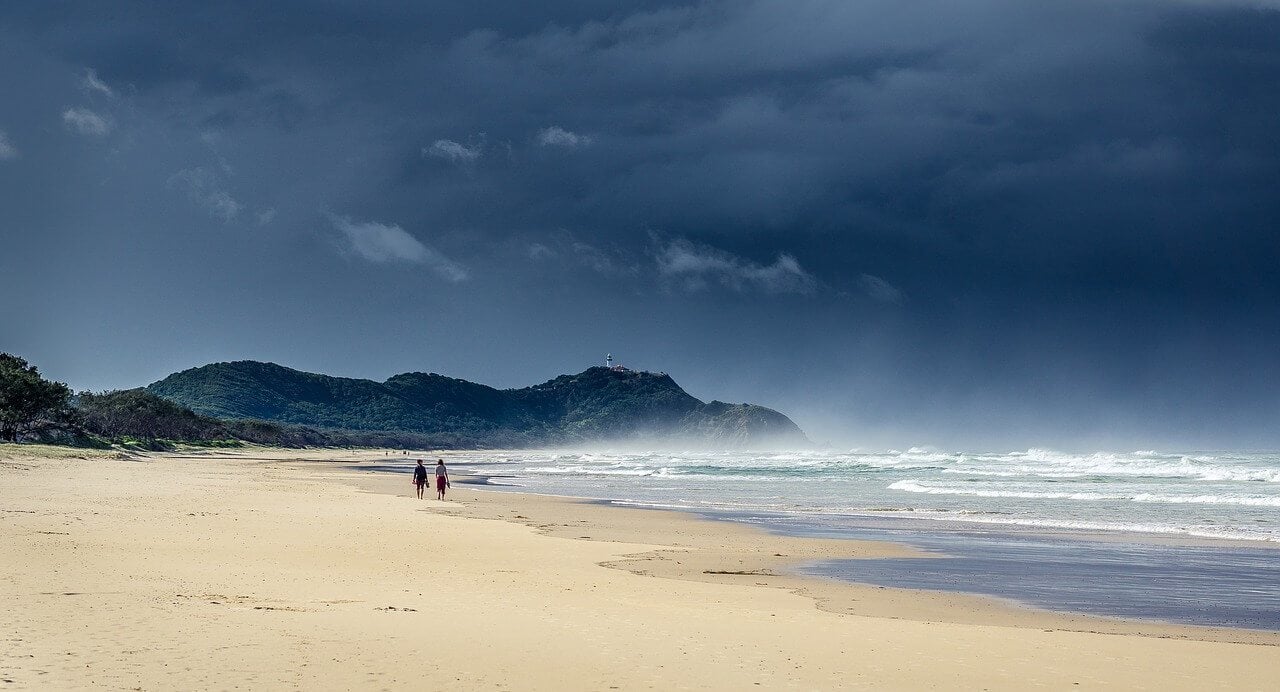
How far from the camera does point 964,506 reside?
109ft

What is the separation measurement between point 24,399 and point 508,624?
7226 centimetres

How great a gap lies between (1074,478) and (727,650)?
161 feet

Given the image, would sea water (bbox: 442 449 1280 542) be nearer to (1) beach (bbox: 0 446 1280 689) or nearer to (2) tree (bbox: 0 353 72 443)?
(1) beach (bbox: 0 446 1280 689)

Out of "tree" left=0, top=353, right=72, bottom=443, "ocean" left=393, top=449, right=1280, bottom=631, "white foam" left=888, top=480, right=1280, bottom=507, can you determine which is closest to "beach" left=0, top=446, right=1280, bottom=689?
"ocean" left=393, top=449, right=1280, bottom=631

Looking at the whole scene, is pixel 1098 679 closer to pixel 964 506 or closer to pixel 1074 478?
pixel 964 506

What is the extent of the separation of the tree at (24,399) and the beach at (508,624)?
57003 mm

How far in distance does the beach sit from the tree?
187ft

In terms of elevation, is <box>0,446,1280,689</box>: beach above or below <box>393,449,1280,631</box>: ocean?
above

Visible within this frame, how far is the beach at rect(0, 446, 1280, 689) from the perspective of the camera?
7.93 m

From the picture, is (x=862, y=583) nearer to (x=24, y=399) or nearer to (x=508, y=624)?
(x=508, y=624)

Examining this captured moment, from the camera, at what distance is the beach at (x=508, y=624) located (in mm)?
7934

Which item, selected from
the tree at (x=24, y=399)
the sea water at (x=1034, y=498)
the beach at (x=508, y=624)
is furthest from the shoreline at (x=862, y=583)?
the tree at (x=24, y=399)

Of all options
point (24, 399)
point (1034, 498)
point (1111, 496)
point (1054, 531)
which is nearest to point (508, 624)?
point (1054, 531)

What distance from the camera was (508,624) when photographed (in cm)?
1009
